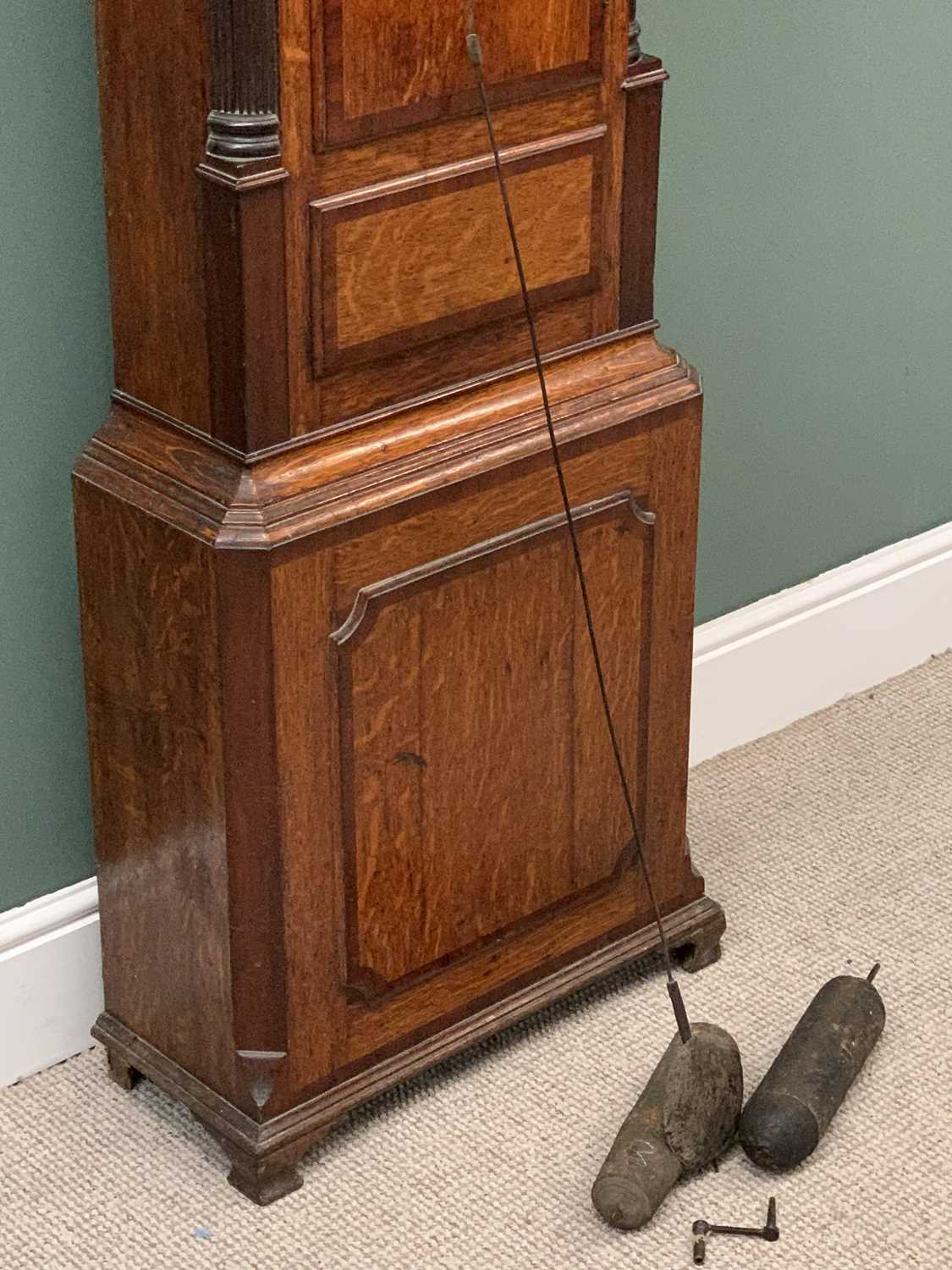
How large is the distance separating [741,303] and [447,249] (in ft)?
2.53

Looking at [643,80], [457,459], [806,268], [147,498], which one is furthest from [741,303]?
[147,498]

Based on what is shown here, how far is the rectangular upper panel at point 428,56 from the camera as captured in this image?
173 centimetres

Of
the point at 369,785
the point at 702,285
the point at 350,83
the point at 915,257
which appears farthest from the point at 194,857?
the point at 915,257

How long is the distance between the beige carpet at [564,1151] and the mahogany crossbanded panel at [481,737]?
167 millimetres

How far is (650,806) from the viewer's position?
2.25 m

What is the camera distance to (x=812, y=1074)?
208cm

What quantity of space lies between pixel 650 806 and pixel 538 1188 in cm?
42

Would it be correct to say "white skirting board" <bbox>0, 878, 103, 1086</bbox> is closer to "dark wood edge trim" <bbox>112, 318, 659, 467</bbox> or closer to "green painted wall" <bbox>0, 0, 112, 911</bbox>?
"green painted wall" <bbox>0, 0, 112, 911</bbox>

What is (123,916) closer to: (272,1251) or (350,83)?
(272,1251)

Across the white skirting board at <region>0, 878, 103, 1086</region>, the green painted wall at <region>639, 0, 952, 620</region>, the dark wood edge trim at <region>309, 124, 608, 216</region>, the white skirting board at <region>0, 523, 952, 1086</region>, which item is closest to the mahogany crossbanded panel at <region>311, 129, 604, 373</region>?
the dark wood edge trim at <region>309, 124, 608, 216</region>

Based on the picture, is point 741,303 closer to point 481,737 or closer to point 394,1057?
point 481,737

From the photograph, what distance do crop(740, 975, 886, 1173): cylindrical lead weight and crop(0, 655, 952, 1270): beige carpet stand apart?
0.14 ft

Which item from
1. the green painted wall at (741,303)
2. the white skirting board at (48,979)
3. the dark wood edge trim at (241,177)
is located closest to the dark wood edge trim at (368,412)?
the green painted wall at (741,303)

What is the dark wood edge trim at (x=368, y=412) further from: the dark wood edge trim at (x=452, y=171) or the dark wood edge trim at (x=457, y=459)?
the dark wood edge trim at (x=452, y=171)
